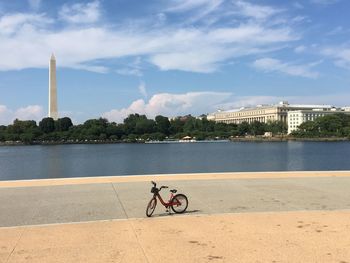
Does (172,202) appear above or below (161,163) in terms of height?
above

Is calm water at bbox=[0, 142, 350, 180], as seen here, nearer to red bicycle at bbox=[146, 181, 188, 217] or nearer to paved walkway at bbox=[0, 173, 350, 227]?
paved walkway at bbox=[0, 173, 350, 227]

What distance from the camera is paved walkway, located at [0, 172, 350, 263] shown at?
8.20 metres

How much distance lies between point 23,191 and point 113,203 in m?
4.65

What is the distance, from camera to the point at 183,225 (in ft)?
34.7

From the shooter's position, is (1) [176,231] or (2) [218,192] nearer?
(1) [176,231]

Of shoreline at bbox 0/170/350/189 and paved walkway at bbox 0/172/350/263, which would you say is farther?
shoreline at bbox 0/170/350/189

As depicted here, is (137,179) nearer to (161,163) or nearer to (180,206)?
(180,206)

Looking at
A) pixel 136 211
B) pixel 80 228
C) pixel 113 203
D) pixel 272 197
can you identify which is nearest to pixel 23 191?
pixel 113 203

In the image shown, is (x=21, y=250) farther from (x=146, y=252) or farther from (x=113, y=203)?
(x=113, y=203)

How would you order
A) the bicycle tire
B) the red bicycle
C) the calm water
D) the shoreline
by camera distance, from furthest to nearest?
the calm water < the shoreline < the bicycle tire < the red bicycle

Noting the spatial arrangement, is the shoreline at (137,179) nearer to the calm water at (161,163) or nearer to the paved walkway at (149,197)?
the paved walkway at (149,197)

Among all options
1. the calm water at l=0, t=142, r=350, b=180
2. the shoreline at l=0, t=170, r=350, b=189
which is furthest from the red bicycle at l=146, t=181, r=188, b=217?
the calm water at l=0, t=142, r=350, b=180

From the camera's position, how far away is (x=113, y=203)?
13.8 meters

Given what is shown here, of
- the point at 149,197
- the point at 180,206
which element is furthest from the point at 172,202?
Answer: the point at 149,197
